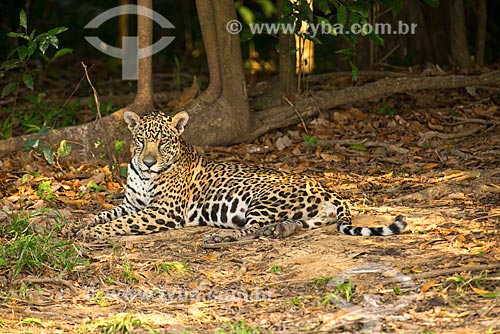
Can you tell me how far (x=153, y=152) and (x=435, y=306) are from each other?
364cm

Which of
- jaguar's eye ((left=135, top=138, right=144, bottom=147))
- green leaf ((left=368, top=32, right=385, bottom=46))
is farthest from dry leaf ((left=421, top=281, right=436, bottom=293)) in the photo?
green leaf ((left=368, top=32, right=385, bottom=46))

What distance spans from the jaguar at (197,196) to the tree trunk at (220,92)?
1.87 m

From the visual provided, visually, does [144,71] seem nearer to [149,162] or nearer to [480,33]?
[149,162]

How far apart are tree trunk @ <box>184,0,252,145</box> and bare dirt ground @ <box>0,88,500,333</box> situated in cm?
109

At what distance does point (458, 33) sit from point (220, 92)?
16.8ft

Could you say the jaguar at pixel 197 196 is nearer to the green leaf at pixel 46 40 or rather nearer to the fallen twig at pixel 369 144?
the green leaf at pixel 46 40

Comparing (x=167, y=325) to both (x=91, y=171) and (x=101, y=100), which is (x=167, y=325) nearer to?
(x=91, y=171)

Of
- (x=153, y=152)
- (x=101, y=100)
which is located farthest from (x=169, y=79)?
(x=153, y=152)

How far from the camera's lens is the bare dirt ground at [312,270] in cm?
581

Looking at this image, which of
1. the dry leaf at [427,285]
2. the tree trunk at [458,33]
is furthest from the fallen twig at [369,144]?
the dry leaf at [427,285]

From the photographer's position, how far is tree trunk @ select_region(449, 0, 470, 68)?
14.2 metres

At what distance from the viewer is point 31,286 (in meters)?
6.62

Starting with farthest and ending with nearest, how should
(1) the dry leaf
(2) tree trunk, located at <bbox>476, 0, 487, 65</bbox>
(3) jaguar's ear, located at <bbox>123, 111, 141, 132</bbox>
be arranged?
(2) tree trunk, located at <bbox>476, 0, 487, 65</bbox> → (3) jaguar's ear, located at <bbox>123, 111, 141, 132</bbox> → (1) the dry leaf

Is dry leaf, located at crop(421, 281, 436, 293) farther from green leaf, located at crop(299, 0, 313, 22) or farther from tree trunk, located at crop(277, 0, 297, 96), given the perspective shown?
tree trunk, located at crop(277, 0, 297, 96)
